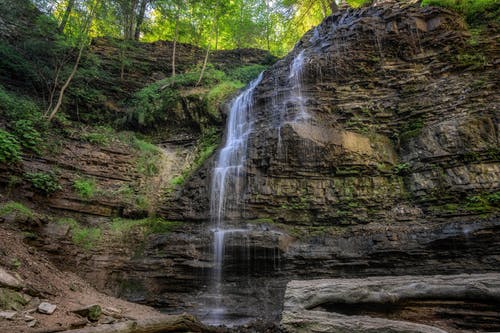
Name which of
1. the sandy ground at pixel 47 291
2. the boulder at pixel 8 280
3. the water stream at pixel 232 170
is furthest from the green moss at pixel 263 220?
the boulder at pixel 8 280

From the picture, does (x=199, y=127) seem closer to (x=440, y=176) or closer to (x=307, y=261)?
(x=307, y=261)

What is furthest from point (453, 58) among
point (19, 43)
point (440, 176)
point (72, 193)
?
point (19, 43)

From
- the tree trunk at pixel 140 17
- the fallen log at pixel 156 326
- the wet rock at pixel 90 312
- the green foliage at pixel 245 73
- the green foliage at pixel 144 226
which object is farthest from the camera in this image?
the tree trunk at pixel 140 17

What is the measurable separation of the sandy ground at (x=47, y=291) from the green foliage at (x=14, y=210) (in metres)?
0.58

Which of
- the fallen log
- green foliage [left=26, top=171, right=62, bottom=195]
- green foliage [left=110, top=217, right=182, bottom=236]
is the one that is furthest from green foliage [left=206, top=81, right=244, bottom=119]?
the fallen log

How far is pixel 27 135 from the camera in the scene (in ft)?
31.6

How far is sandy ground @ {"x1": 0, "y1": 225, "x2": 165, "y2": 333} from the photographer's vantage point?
4.62 metres

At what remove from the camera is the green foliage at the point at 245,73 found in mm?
17047

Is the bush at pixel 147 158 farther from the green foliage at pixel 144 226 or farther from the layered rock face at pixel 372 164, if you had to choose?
the green foliage at pixel 144 226

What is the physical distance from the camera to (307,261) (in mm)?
7727

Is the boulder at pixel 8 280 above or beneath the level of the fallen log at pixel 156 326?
above

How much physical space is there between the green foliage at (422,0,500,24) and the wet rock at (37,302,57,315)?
1520cm

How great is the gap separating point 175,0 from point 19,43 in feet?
25.5

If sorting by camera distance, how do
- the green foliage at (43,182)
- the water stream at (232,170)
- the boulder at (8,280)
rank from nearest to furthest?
the boulder at (8,280) < the water stream at (232,170) < the green foliage at (43,182)
